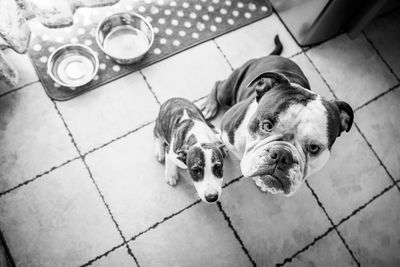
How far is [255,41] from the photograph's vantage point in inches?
112

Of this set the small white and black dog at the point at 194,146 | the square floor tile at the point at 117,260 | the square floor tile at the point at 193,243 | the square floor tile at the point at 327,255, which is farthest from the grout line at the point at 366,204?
the square floor tile at the point at 117,260

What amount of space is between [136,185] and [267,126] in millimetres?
1209

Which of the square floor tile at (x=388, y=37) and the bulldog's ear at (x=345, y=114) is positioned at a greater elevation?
the square floor tile at (x=388, y=37)

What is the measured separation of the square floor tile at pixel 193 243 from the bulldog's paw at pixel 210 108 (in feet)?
2.24

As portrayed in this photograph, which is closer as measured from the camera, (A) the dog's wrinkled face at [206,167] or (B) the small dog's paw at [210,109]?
(A) the dog's wrinkled face at [206,167]

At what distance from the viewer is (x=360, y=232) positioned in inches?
94.7

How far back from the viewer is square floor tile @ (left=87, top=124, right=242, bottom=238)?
7.43 feet

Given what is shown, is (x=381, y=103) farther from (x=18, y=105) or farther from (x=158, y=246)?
(x=18, y=105)

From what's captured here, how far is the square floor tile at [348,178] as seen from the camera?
2.46 m

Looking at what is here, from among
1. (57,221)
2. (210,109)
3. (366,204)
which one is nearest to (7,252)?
(57,221)

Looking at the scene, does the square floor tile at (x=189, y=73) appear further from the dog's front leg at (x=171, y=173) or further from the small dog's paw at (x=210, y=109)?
the dog's front leg at (x=171, y=173)

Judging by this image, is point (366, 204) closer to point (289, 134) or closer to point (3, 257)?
point (289, 134)

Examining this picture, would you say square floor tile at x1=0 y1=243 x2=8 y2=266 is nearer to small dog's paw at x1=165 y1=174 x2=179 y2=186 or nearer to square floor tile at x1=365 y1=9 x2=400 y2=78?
small dog's paw at x1=165 y1=174 x2=179 y2=186

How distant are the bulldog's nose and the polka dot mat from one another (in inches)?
60.5
